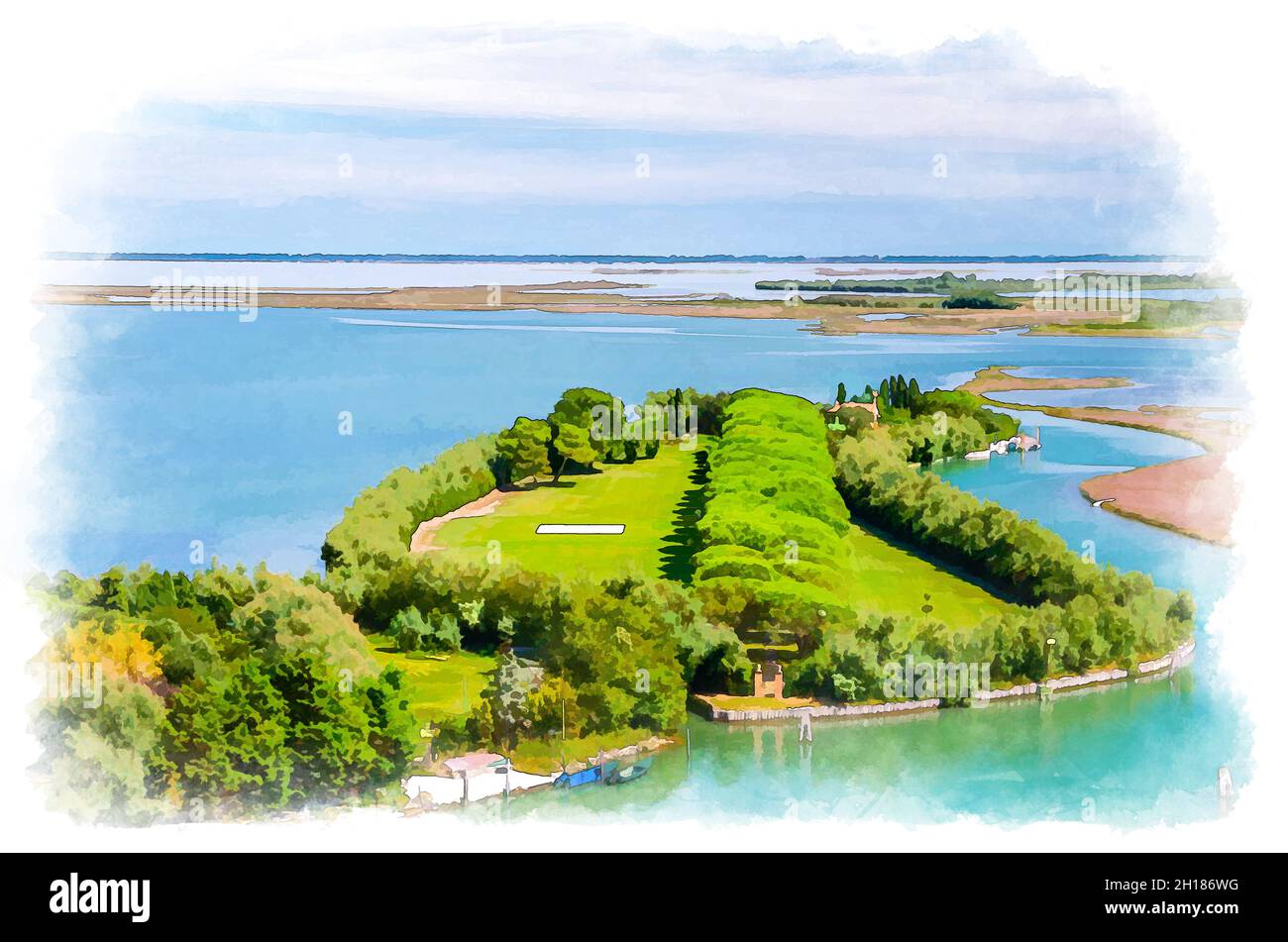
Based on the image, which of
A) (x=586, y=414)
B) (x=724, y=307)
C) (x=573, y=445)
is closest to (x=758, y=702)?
(x=573, y=445)

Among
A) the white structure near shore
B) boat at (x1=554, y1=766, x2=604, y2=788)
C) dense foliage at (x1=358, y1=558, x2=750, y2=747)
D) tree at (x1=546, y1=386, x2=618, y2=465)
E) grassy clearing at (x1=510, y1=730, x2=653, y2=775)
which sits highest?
tree at (x1=546, y1=386, x2=618, y2=465)

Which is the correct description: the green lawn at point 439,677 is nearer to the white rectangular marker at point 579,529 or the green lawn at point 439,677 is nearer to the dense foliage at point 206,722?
the dense foliage at point 206,722

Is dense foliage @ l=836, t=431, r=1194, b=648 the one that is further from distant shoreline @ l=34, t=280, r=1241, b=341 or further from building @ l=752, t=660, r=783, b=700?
distant shoreline @ l=34, t=280, r=1241, b=341

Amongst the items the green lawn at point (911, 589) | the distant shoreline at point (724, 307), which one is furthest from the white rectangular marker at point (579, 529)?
the distant shoreline at point (724, 307)

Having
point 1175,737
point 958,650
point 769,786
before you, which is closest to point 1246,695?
point 1175,737

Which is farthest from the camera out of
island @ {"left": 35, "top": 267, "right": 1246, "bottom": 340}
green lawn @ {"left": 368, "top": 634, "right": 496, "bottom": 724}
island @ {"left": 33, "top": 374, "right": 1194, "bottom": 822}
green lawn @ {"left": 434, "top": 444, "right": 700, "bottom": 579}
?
island @ {"left": 35, "top": 267, "right": 1246, "bottom": 340}

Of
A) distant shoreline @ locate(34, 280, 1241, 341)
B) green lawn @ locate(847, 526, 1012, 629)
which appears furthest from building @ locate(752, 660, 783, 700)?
distant shoreline @ locate(34, 280, 1241, 341)
